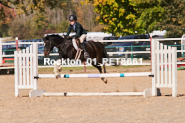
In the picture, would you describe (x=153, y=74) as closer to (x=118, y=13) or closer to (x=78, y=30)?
(x=78, y=30)

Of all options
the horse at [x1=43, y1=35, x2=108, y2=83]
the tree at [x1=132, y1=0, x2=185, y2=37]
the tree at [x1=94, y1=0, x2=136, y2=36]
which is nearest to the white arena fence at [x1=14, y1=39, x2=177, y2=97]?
the horse at [x1=43, y1=35, x2=108, y2=83]

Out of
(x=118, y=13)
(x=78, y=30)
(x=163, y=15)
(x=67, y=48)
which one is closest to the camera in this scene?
(x=78, y=30)

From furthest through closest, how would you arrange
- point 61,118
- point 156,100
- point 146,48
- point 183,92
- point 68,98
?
point 146,48 → point 183,92 → point 68,98 → point 156,100 → point 61,118

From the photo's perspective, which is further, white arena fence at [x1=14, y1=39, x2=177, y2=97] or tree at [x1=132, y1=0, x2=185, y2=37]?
tree at [x1=132, y1=0, x2=185, y2=37]

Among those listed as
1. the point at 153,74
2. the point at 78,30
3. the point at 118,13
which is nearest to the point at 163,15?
the point at 118,13

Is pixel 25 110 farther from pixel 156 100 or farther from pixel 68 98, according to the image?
pixel 156 100

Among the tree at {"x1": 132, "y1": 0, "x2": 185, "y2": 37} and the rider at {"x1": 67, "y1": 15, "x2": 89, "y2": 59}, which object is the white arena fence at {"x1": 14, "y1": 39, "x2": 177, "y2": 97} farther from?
the tree at {"x1": 132, "y1": 0, "x2": 185, "y2": 37}

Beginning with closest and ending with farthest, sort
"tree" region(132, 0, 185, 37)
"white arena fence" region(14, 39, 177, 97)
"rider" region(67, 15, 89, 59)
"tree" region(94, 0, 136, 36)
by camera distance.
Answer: "white arena fence" region(14, 39, 177, 97) < "rider" region(67, 15, 89, 59) < "tree" region(132, 0, 185, 37) < "tree" region(94, 0, 136, 36)

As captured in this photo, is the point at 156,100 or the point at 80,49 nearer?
the point at 156,100

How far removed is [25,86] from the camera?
28.3 feet

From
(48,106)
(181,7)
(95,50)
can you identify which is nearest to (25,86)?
(48,106)

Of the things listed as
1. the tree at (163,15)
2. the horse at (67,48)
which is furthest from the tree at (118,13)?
the horse at (67,48)

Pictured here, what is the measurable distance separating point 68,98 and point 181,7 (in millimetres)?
17995

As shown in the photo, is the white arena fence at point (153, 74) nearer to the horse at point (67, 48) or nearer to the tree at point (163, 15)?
the horse at point (67, 48)
